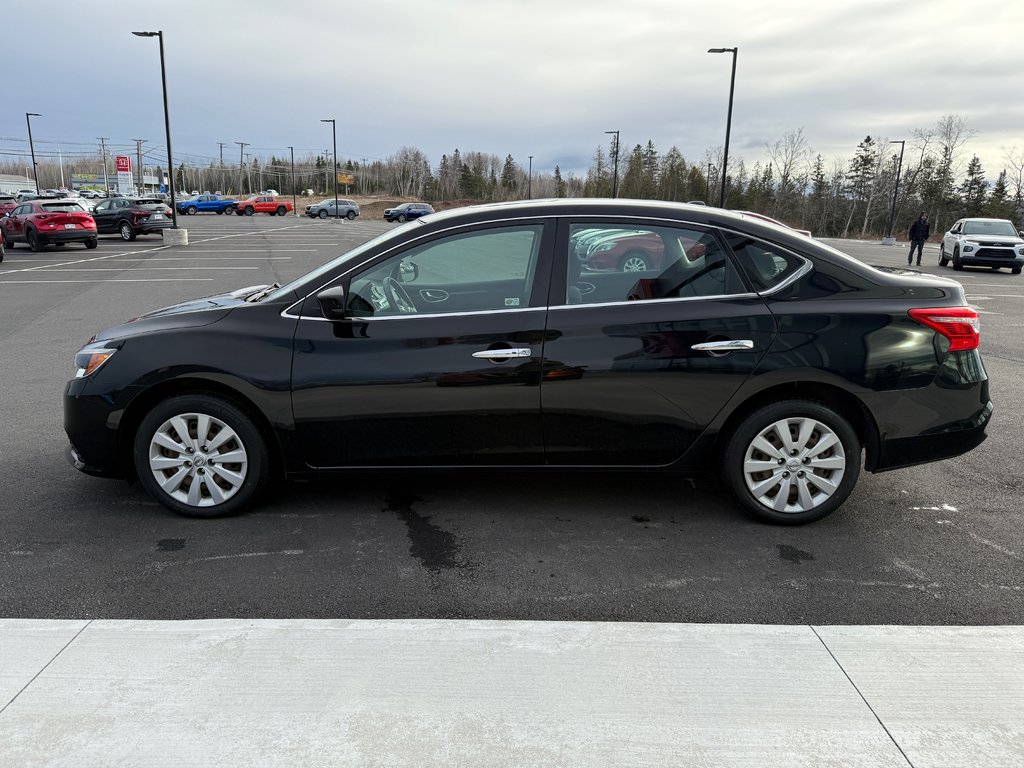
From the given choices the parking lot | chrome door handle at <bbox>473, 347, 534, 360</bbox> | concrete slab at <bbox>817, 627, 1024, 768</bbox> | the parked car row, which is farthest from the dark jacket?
the parked car row

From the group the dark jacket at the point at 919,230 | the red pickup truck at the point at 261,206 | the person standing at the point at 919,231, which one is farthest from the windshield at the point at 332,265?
the red pickup truck at the point at 261,206

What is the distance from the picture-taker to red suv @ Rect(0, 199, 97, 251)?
24.4 meters

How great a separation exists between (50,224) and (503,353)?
84.5 ft

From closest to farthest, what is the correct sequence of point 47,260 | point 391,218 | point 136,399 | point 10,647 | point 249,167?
point 10,647, point 136,399, point 47,260, point 391,218, point 249,167

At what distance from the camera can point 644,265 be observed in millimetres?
4102

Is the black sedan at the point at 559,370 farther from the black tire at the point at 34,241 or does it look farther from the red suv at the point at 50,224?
the black tire at the point at 34,241

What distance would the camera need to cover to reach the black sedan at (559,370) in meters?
3.95

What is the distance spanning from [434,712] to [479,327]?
6.50 ft

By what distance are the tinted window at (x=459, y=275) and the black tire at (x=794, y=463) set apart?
4.61 ft

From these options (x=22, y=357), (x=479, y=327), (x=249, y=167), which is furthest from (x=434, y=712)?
(x=249, y=167)

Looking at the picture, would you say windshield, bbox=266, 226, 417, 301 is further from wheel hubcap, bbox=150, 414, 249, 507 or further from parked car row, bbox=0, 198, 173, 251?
parked car row, bbox=0, 198, 173, 251

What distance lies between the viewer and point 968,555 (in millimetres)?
3852

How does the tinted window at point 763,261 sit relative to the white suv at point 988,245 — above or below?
above

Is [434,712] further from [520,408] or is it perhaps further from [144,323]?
[144,323]
